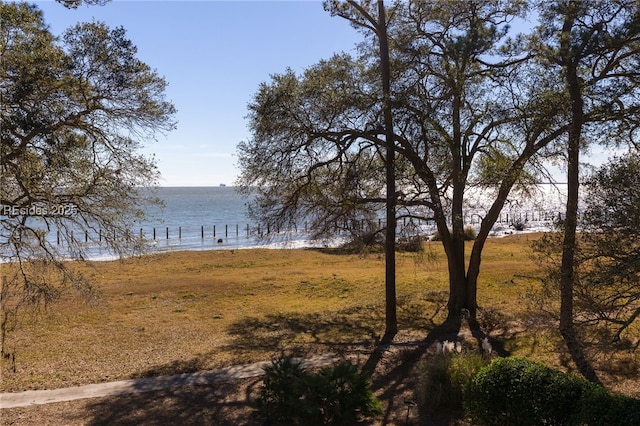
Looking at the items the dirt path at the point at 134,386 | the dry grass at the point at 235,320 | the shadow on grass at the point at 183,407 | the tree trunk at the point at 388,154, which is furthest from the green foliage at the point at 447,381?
the tree trunk at the point at 388,154

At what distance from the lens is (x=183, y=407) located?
8727 millimetres

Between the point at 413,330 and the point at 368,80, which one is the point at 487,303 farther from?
the point at 368,80

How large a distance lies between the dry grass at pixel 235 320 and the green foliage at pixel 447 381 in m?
1.65

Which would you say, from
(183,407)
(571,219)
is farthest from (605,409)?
(183,407)

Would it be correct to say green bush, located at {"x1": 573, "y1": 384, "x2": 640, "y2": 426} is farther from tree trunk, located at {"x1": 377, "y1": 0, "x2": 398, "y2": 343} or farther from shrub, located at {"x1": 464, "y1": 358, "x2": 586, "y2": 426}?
tree trunk, located at {"x1": 377, "y1": 0, "x2": 398, "y2": 343}

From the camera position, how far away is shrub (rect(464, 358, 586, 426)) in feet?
20.0

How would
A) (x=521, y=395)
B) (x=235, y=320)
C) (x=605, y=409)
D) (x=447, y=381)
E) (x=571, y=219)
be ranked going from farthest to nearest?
1. (x=235, y=320)
2. (x=571, y=219)
3. (x=447, y=381)
4. (x=521, y=395)
5. (x=605, y=409)

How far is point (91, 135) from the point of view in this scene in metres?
10.6

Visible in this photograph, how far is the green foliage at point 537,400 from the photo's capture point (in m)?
5.59

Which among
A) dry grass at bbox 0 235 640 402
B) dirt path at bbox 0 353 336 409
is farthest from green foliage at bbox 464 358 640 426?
dirt path at bbox 0 353 336 409

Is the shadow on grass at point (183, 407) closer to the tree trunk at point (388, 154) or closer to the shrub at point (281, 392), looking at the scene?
the shrub at point (281, 392)

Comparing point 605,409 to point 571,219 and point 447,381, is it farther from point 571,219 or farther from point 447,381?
point 571,219

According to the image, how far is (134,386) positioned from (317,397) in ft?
14.9

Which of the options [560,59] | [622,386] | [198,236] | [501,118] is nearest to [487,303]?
[501,118]
